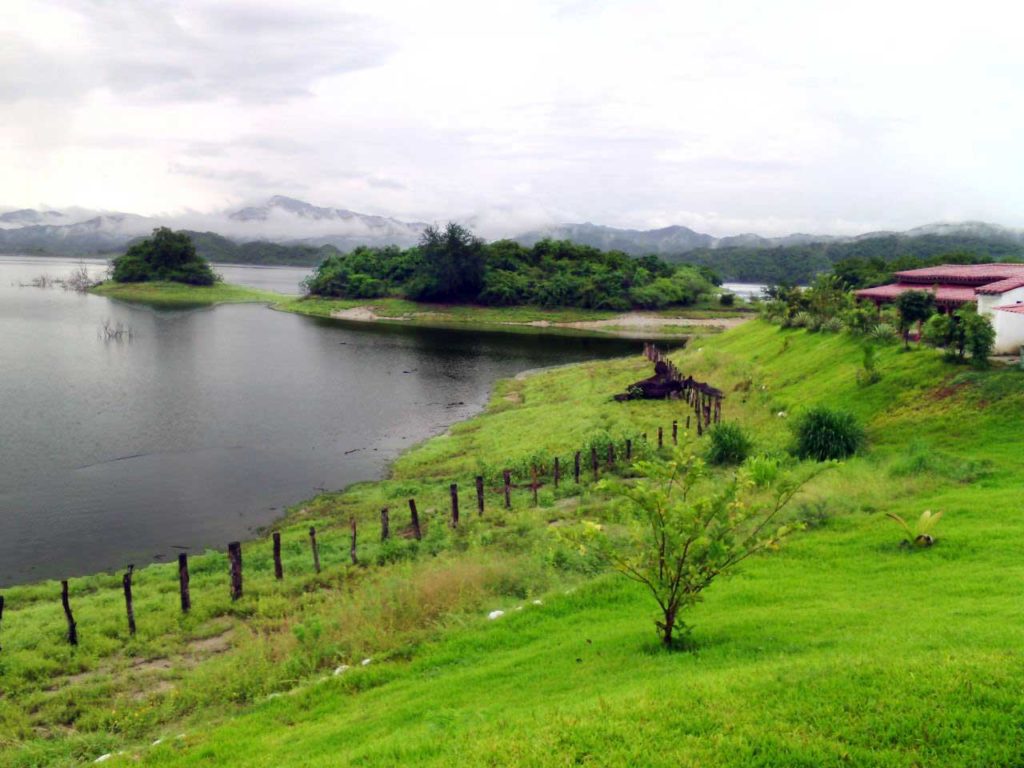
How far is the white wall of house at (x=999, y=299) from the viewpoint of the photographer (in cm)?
3309

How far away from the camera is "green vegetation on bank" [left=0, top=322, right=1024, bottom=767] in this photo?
290 inches

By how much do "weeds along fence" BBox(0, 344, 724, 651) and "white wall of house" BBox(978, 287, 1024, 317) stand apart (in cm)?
1321

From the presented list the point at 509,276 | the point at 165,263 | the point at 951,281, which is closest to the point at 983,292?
the point at 951,281

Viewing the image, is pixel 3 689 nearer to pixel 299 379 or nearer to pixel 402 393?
pixel 402 393

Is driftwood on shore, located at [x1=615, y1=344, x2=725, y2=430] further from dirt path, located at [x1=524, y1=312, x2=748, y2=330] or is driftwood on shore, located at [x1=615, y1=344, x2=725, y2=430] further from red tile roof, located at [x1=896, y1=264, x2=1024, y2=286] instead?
dirt path, located at [x1=524, y1=312, x2=748, y2=330]

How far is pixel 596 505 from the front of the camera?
74.5ft

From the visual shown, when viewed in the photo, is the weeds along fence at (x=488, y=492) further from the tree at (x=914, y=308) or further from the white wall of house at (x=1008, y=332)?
the white wall of house at (x=1008, y=332)

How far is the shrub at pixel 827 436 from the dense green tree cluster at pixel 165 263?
137129mm

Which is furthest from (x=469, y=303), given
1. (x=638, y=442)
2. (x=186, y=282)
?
(x=638, y=442)

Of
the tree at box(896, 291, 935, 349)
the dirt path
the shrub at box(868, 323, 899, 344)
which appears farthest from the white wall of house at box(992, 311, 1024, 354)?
the dirt path

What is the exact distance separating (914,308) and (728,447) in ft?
55.3

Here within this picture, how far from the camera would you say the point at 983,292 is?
114 ft

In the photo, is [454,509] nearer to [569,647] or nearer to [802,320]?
[569,647]

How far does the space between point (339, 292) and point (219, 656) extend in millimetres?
117291
